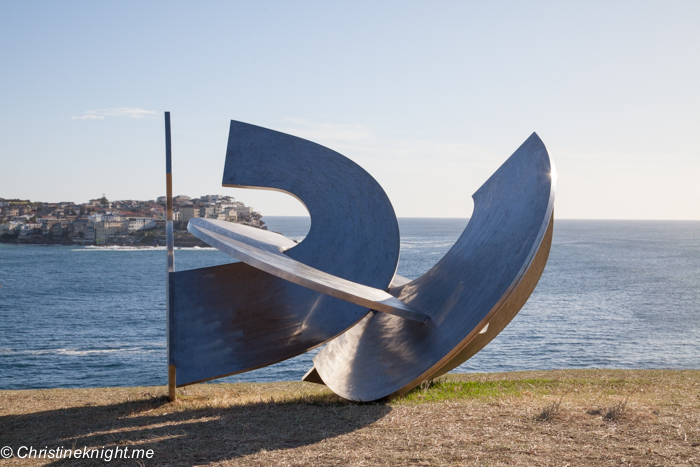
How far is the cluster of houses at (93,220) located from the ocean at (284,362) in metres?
41.7

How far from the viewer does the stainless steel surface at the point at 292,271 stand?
7.40 metres

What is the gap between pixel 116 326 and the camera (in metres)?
42.3

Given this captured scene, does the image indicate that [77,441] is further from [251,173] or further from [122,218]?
[122,218]

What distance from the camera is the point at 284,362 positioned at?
31.6m

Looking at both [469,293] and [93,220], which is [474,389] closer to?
[469,293]

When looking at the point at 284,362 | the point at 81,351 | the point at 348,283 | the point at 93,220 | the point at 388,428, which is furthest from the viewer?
the point at 93,220

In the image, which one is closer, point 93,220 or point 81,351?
point 81,351

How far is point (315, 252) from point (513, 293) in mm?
5212

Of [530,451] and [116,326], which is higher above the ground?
[530,451]

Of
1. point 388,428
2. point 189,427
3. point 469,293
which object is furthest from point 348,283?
point 189,427

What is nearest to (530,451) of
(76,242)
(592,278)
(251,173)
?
(251,173)

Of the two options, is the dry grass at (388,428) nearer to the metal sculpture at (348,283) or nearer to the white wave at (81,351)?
the metal sculpture at (348,283)

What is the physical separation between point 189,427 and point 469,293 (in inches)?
183

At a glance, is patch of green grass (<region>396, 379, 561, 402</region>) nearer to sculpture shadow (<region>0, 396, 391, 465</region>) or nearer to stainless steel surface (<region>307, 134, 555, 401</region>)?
stainless steel surface (<region>307, 134, 555, 401</region>)
